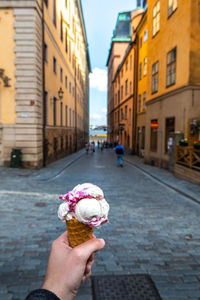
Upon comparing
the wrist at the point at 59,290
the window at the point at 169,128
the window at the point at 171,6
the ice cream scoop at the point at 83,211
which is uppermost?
the window at the point at 171,6

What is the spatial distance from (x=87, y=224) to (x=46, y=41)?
16863 millimetres

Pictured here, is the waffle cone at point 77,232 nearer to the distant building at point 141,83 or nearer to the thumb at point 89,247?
the thumb at point 89,247

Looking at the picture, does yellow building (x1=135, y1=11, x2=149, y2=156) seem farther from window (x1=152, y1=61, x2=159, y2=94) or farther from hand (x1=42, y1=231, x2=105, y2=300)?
hand (x1=42, y1=231, x2=105, y2=300)

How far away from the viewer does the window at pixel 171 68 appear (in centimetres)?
1402

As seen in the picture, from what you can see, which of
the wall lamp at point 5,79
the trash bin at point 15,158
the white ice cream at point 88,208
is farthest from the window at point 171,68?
the white ice cream at point 88,208

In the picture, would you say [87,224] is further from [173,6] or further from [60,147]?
[60,147]

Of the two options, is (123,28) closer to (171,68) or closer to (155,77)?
(155,77)

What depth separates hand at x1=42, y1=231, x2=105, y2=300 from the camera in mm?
1259

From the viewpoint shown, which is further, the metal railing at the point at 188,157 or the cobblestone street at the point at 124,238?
the metal railing at the point at 188,157

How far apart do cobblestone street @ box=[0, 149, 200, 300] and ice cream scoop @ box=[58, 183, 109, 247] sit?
5.53 ft

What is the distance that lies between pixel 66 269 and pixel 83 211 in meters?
0.40

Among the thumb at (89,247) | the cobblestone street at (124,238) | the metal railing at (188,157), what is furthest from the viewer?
the metal railing at (188,157)

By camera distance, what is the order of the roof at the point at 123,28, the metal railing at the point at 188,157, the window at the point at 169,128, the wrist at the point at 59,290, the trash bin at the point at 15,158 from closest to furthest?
the wrist at the point at 59,290, the metal railing at the point at 188,157, the trash bin at the point at 15,158, the window at the point at 169,128, the roof at the point at 123,28

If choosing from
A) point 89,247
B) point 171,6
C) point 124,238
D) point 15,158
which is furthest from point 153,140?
point 89,247
